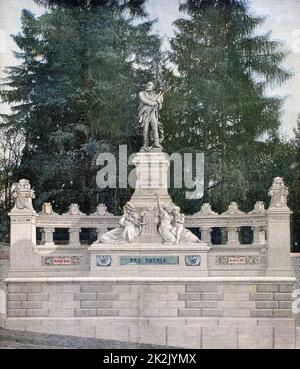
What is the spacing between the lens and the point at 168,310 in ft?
59.8

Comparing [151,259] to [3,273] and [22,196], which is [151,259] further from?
[3,273]

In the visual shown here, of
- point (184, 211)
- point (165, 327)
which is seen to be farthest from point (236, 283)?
point (184, 211)

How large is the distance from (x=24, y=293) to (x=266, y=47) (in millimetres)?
11780

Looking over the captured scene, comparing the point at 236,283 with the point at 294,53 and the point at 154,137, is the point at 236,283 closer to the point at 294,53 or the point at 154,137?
the point at 154,137

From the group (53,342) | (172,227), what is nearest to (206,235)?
(172,227)

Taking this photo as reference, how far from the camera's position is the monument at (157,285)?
59.5ft

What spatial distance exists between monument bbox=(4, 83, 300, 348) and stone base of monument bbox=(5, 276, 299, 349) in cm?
2

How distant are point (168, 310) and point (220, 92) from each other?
9.73m

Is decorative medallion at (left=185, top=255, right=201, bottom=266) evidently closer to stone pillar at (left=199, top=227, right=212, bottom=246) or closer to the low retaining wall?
stone pillar at (left=199, top=227, right=212, bottom=246)

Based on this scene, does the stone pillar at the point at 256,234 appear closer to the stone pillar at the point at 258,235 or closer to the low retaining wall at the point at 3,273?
the stone pillar at the point at 258,235

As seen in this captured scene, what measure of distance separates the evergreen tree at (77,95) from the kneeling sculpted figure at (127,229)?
19.8 feet

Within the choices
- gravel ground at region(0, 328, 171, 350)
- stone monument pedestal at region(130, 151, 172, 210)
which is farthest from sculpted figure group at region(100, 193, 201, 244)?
gravel ground at region(0, 328, 171, 350)

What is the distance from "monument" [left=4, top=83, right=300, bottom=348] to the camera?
18.1 metres

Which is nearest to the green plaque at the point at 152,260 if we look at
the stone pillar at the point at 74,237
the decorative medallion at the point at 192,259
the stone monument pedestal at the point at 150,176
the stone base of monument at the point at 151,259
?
the stone base of monument at the point at 151,259
